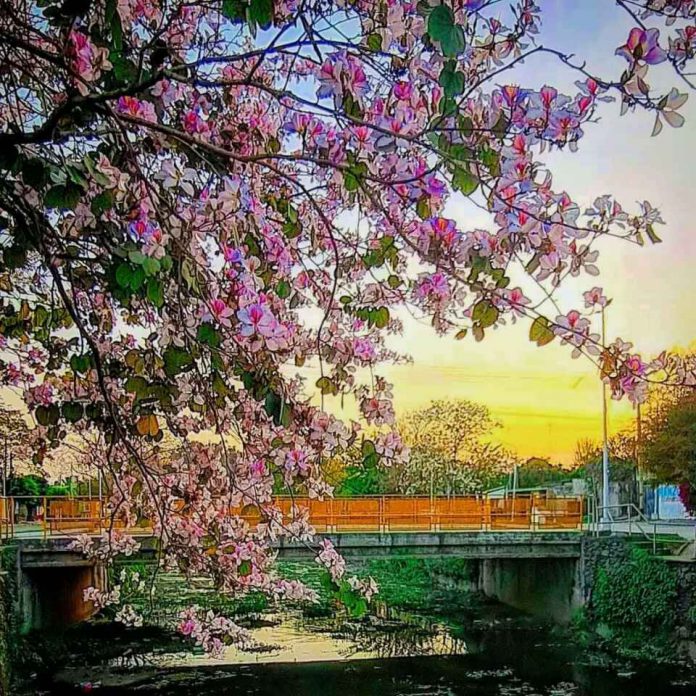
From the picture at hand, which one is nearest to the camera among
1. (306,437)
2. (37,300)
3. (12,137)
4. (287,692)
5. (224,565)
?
(12,137)

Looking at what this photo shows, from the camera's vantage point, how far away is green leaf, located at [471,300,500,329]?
1.85 m

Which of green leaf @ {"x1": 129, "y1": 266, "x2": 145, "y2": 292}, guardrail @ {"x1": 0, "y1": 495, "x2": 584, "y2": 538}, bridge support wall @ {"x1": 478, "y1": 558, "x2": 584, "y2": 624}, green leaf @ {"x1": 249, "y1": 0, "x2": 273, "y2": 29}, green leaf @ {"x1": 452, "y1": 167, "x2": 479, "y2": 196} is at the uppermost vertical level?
green leaf @ {"x1": 249, "y1": 0, "x2": 273, "y2": 29}

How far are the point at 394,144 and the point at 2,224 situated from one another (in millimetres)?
984

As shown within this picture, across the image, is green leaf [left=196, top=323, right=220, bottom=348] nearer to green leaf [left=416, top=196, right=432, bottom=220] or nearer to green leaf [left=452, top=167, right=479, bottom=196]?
green leaf [left=416, top=196, right=432, bottom=220]

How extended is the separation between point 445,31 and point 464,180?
0.37 metres

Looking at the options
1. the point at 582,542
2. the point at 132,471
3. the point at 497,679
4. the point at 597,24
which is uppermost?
the point at 597,24

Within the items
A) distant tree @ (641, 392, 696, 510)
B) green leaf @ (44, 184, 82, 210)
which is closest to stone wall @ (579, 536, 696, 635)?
distant tree @ (641, 392, 696, 510)

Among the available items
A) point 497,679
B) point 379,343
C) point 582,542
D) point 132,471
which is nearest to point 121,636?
point 497,679

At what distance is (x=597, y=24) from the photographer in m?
3.15

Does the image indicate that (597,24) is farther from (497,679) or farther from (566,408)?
(566,408)

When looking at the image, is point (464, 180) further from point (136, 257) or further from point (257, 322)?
point (136, 257)

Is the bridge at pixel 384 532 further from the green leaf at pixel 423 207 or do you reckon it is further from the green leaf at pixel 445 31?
the green leaf at pixel 445 31

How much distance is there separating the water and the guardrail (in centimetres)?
163

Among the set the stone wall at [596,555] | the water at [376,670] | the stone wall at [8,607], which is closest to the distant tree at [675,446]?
the stone wall at [596,555]
